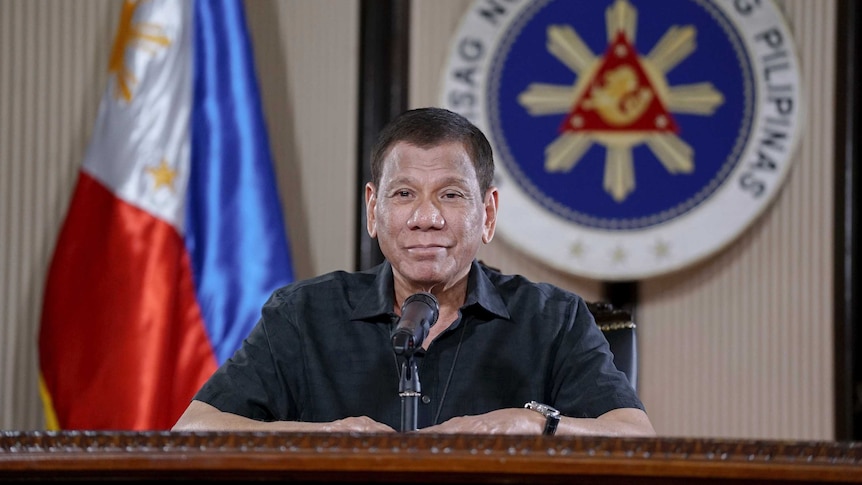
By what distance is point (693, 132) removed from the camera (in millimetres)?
3480

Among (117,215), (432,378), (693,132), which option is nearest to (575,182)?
(693,132)

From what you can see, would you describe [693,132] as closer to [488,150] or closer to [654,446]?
[488,150]

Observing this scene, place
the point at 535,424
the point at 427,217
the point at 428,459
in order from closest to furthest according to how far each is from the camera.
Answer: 1. the point at 428,459
2. the point at 535,424
3. the point at 427,217

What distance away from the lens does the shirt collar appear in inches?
80.5

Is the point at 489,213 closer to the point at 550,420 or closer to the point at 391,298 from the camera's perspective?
the point at 391,298

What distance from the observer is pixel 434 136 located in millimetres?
1989

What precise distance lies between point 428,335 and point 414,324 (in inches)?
17.9

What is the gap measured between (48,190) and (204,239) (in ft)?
1.78

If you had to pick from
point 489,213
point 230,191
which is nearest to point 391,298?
point 489,213

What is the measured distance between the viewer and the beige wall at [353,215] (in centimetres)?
343

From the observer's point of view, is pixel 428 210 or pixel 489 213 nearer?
pixel 428 210

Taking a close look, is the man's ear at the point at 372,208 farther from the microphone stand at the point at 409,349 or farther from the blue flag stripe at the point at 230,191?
the blue flag stripe at the point at 230,191

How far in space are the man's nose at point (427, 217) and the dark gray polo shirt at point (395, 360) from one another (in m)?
0.18

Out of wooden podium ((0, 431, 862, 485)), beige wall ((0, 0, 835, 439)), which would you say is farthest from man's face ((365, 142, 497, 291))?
beige wall ((0, 0, 835, 439))
